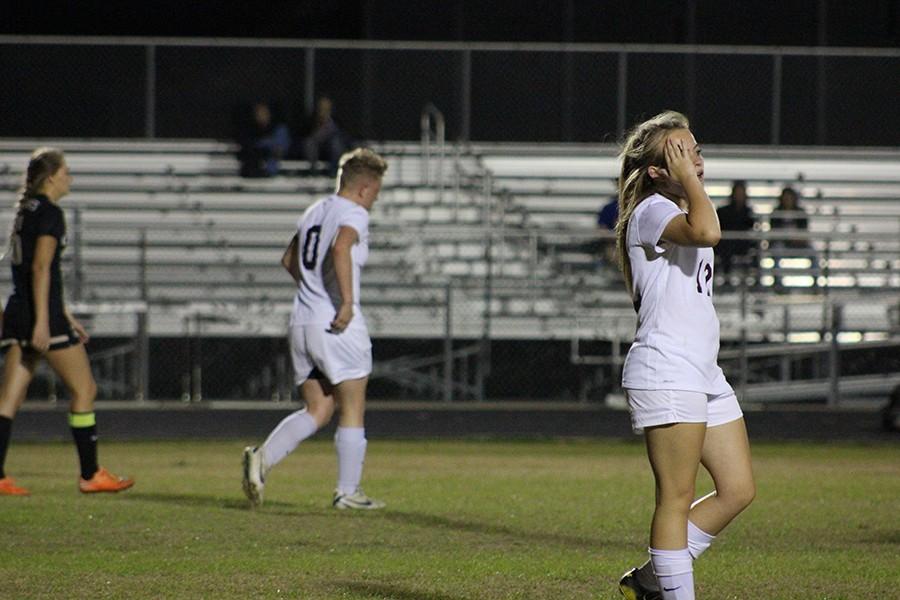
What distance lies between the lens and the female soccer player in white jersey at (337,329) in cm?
881

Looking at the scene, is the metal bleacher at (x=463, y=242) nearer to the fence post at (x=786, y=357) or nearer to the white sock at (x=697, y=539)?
the fence post at (x=786, y=357)

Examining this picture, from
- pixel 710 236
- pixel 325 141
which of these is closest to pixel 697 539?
pixel 710 236

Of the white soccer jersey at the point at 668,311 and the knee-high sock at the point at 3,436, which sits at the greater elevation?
the white soccer jersey at the point at 668,311

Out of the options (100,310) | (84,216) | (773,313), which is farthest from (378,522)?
(84,216)

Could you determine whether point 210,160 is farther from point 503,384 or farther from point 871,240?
point 871,240

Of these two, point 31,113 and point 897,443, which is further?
point 31,113

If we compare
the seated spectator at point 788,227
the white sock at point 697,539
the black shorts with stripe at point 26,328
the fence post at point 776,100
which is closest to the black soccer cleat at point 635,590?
the white sock at point 697,539

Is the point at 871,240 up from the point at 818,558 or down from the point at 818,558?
up

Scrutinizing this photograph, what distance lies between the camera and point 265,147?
2292cm

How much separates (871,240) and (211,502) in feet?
39.8

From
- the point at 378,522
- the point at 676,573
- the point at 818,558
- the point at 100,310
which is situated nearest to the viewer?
the point at 676,573

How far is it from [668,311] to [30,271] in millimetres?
5359

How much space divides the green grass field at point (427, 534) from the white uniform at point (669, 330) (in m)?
1.26

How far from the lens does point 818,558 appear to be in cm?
707
